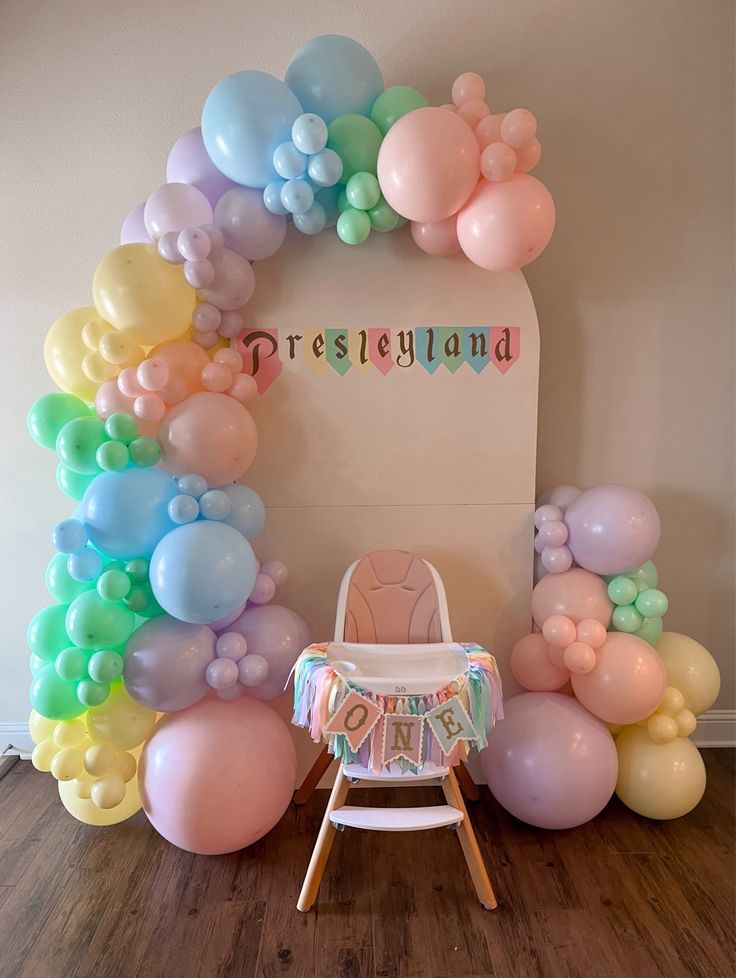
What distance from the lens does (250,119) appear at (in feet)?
5.70

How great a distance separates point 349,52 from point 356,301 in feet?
2.16

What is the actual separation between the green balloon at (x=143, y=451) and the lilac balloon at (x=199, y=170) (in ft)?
2.32

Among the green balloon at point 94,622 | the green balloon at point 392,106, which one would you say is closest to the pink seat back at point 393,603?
the green balloon at point 94,622

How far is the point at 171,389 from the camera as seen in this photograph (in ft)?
6.05

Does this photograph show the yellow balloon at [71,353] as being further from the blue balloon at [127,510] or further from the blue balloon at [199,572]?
the blue balloon at [199,572]

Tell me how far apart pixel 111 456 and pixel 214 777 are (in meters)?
0.88

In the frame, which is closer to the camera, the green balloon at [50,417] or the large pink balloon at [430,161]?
the large pink balloon at [430,161]

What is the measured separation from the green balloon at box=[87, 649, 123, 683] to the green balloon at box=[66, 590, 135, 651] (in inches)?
1.2

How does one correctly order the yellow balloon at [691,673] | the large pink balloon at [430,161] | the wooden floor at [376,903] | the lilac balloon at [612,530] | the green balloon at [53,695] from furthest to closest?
the yellow balloon at [691,673] → the lilac balloon at [612,530] → the green balloon at [53,695] → the large pink balloon at [430,161] → the wooden floor at [376,903]

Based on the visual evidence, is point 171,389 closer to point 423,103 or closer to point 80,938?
point 423,103

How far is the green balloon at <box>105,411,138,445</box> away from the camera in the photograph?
1.79 m

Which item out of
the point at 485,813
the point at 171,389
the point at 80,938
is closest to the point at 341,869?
the point at 485,813

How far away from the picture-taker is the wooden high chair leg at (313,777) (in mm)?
2090

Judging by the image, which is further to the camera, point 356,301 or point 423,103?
point 356,301
